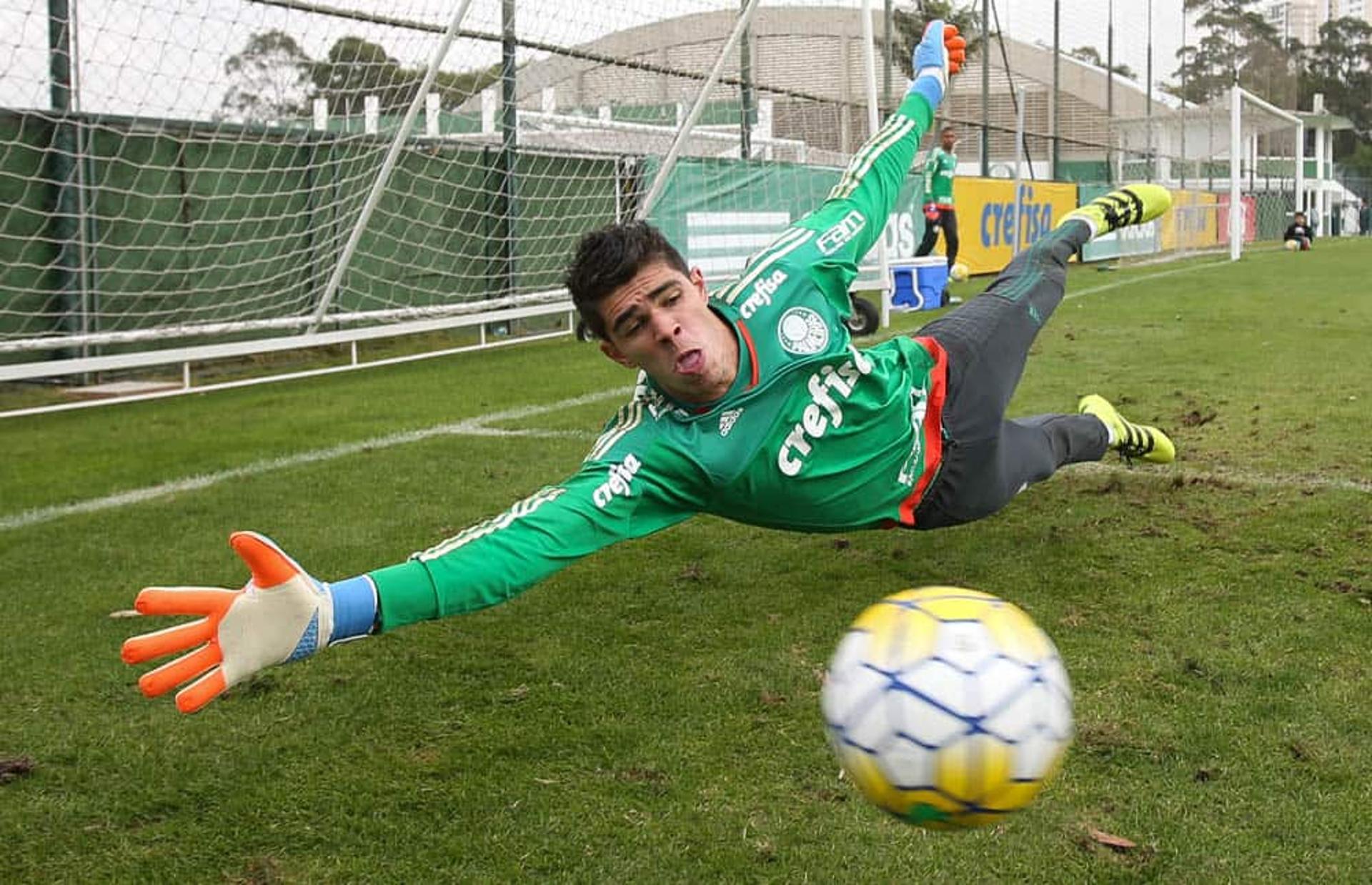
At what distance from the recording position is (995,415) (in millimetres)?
3939

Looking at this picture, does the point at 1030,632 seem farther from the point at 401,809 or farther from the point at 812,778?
the point at 401,809

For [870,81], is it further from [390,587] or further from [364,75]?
[390,587]

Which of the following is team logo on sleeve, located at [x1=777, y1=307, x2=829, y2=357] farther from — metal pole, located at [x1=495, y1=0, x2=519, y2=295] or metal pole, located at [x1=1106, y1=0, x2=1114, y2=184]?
metal pole, located at [x1=1106, y1=0, x2=1114, y2=184]

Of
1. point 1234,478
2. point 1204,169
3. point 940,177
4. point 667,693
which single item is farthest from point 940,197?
point 1204,169

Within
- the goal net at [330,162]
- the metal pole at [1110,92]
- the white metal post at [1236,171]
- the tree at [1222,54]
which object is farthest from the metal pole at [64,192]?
the tree at [1222,54]

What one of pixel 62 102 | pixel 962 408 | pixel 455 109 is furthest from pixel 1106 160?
pixel 962 408

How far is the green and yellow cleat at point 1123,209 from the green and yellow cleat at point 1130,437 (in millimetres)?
721

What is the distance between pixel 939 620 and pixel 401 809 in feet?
4.26

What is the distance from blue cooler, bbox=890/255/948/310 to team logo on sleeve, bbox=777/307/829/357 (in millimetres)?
11018

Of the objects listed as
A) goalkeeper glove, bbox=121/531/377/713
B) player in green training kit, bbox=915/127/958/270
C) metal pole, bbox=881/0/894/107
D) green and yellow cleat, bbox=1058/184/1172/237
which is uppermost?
metal pole, bbox=881/0/894/107

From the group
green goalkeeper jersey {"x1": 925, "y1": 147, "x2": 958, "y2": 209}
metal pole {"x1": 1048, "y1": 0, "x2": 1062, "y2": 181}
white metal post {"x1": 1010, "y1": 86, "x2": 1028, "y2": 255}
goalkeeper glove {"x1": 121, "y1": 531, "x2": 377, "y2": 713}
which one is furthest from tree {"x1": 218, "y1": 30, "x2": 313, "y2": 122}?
metal pole {"x1": 1048, "y1": 0, "x2": 1062, "y2": 181}

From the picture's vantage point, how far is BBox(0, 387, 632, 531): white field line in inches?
227

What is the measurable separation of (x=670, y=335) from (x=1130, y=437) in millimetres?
2834

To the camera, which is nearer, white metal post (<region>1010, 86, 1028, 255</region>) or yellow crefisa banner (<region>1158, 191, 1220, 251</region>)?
white metal post (<region>1010, 86, 1028, 255</region>)
